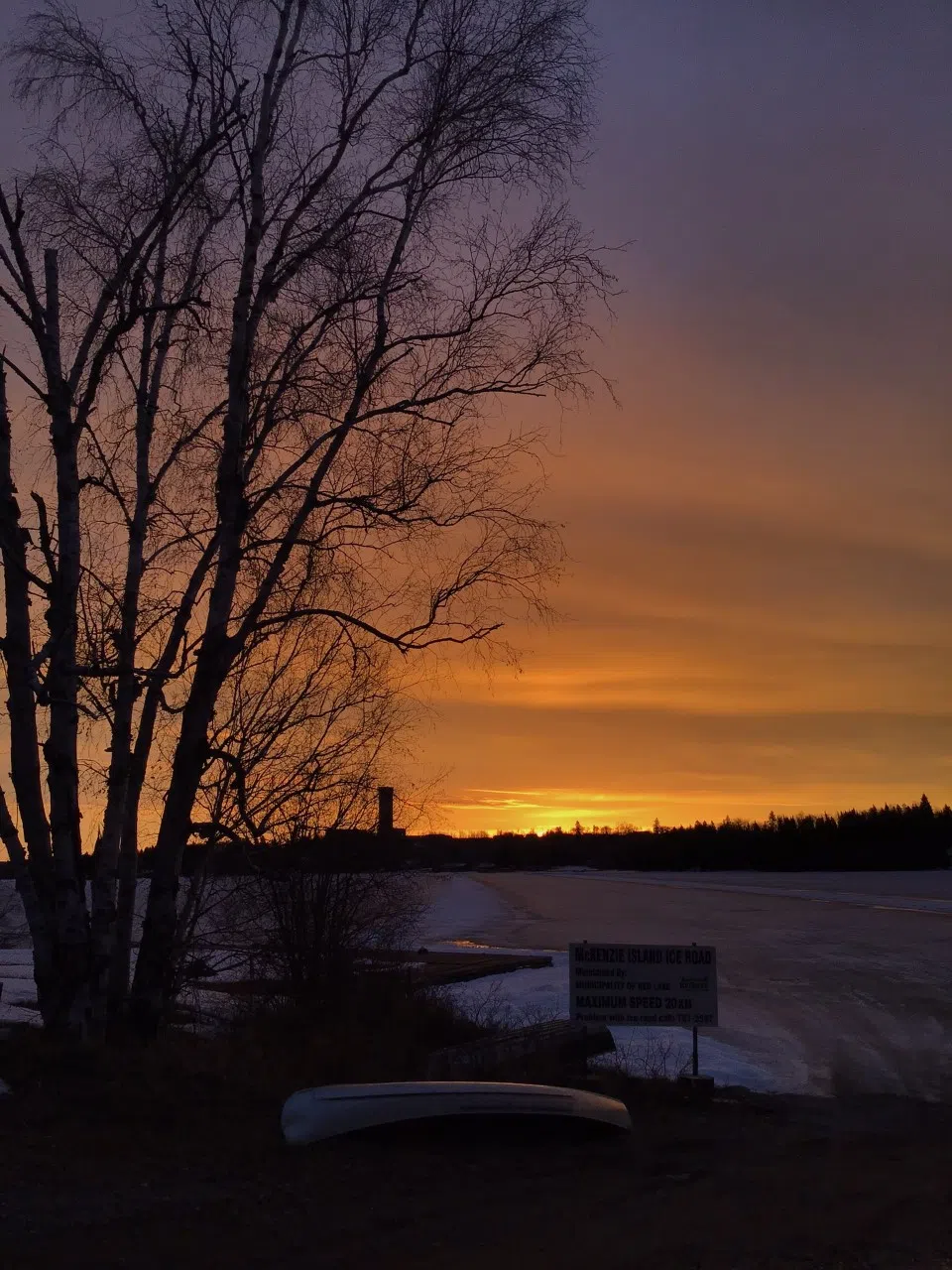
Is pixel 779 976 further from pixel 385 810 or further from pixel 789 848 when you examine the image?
pixel 789 848

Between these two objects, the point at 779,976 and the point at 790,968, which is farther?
the point at 790,968

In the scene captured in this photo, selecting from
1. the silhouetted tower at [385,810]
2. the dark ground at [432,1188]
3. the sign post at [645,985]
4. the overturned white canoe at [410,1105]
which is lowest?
the dark ground at [432,1188]

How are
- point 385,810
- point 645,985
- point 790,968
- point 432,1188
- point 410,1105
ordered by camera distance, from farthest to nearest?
point 790,968, point 385,810, point 645,985, point 410,1105, point 432,1188

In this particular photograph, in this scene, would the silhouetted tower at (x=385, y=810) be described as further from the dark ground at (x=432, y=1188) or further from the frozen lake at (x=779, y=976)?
the dark ground at (x=432, y=1188)

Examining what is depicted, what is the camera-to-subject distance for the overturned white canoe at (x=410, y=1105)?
30.2 feet

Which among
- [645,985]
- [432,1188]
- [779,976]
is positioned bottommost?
[432,1188]

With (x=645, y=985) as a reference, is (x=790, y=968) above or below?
below

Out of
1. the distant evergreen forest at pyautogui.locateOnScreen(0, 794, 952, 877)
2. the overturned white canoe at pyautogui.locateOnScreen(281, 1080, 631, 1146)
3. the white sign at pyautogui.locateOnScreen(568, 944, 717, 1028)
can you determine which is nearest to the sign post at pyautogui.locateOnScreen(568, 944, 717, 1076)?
the white sign at pyautogui.locateOnScreen(568, 944, 717, 1028)

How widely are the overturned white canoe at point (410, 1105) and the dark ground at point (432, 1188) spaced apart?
178 mm

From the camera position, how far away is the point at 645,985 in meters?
12.8

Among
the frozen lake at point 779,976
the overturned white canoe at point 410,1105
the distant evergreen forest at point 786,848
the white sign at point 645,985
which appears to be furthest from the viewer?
the distant evergreen forest at point 786,848

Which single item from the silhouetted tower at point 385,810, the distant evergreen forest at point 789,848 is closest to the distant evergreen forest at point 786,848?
the distant evergreen forest at point 789,848

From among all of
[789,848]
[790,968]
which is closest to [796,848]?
[789,848]

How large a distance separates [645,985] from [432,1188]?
4.82 meters
